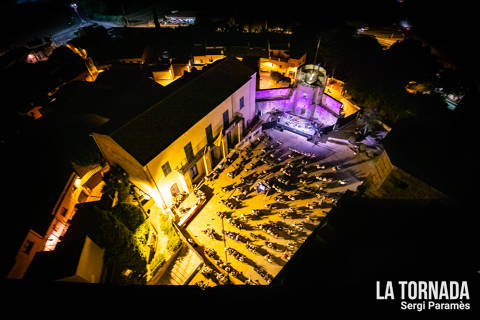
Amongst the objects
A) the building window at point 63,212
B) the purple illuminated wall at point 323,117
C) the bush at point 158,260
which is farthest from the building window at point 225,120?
the building window at point 63,212

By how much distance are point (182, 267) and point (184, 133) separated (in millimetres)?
12746

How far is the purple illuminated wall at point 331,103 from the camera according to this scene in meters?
31.1

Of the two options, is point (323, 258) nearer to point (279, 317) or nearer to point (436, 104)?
point (279, 317)

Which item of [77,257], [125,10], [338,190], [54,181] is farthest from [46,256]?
[125,10]

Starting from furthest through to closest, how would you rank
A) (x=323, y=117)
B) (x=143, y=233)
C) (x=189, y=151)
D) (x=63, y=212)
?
(x=323, y=117) < (x=189, y=151) < (x=143, y=233) < (x=63, y=212)

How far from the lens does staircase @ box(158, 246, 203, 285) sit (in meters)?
20.3

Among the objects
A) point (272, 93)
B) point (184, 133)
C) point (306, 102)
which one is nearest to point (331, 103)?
point (306, 102)

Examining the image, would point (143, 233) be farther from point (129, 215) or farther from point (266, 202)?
point (266, 202)

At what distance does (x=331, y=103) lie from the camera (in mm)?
31922

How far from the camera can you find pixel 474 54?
624 inches

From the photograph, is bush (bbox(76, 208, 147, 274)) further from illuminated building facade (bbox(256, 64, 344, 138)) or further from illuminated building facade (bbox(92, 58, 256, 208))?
illuminated building facade (bbox(256, 64, 344, 138))

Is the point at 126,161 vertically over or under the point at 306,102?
over

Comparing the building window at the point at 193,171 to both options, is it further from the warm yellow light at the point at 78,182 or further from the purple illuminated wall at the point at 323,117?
the purple illuminated wall at the point at 323,117

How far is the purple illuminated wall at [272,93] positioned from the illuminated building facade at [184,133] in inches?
161
